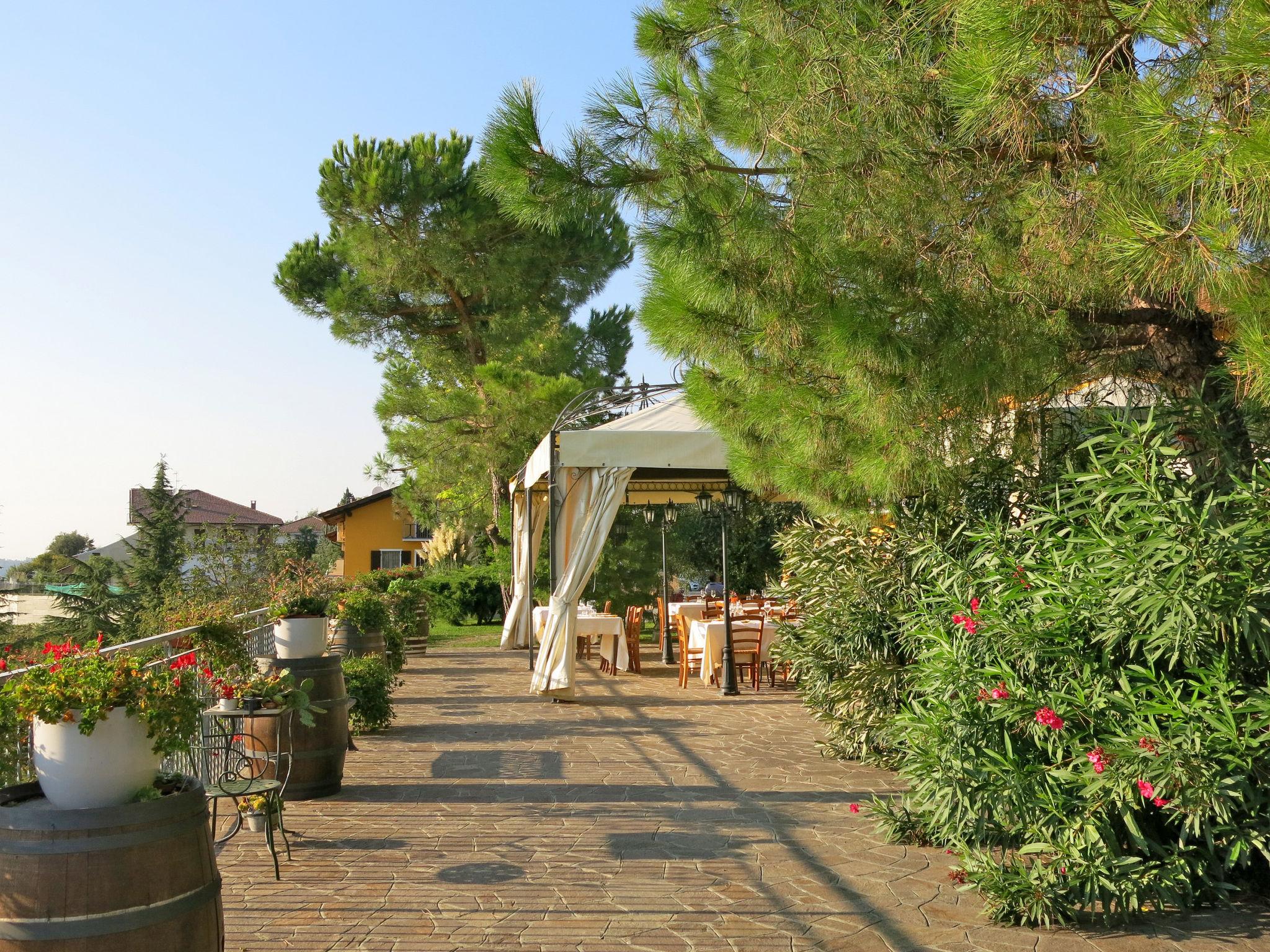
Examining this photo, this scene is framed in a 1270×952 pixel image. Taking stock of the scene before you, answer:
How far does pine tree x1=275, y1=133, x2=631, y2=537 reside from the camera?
19031mm

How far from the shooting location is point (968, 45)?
3.65 meters

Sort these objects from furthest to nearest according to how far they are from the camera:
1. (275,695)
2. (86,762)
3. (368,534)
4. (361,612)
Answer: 1. (368,534)
2. (361,612)
3. (275,695)
4. (86,762)

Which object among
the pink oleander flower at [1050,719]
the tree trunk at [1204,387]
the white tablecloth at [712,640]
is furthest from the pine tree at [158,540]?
the pink oleander flower at [1050,719]

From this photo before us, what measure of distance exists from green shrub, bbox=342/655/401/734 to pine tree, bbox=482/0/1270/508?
4500 millimetres

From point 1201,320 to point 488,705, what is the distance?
734 centimetres

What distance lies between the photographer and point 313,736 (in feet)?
20.0

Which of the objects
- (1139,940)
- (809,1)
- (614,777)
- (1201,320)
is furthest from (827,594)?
(809,1)

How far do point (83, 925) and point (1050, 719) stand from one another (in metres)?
3.38

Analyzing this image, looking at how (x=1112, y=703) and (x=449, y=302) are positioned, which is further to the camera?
(x=449, y=302)

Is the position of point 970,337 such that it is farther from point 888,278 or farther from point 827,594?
point 827,594

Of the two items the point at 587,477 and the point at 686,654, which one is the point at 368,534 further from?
the point at 587,477

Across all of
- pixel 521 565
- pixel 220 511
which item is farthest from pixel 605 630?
pixel 220 511

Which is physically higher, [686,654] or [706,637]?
[706,637]

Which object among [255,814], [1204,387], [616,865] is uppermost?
[1204,387]
